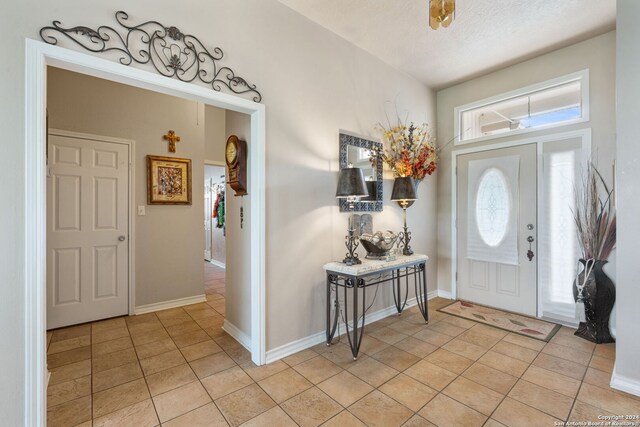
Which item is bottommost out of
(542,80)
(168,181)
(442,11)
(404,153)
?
(168,181)

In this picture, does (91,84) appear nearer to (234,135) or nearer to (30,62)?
(234,135)

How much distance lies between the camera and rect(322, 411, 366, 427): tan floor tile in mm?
1712

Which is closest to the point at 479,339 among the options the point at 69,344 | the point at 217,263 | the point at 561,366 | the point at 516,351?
the point at 516,351

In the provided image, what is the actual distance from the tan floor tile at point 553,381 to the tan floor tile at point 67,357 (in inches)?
139

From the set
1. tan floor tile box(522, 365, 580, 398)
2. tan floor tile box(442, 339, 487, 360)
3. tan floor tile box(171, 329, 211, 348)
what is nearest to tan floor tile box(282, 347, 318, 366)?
tan floor tile box(171, 329, 211, 348)

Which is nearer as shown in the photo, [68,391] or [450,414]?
[450,414]

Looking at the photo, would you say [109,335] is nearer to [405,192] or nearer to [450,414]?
[450,414]

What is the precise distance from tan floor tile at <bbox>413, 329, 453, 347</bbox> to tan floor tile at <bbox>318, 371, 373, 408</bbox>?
0.99 metres

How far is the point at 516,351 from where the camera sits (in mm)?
2611

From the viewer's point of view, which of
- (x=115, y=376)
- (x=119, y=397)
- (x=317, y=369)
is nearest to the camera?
(x=119, y=397)

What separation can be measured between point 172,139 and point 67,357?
254 cm

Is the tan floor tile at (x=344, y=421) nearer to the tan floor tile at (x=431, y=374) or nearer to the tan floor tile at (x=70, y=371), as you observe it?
the tan floor tile at (x=431, y=374)

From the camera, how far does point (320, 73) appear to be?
2812 mm

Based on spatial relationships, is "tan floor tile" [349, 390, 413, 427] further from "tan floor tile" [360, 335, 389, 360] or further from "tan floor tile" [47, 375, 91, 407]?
"tan floor tile" [47, 375, 91, 407]
